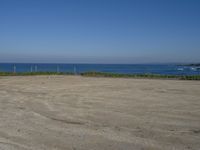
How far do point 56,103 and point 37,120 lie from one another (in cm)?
311

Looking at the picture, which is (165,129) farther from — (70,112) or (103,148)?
(70,112)

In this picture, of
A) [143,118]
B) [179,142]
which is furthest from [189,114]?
[179,142]

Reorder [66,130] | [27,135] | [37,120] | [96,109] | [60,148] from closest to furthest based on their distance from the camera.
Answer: [60,148], [27,135], [66,130], [37,120], [96,109]

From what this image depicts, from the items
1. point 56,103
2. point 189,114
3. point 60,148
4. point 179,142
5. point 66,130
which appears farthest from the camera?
point 56,103

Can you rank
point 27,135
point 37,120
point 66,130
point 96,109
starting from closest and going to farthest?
1. point 27,135
2. point 66,130
3. point 37,120
4. point 96,109

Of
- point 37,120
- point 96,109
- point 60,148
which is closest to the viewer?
point 60,148

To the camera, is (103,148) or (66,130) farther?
(66,130)

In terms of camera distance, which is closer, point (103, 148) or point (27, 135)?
point (103, 148)

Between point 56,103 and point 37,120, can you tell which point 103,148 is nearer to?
point 37,120

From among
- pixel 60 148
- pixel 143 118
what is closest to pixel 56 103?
pixel 143 118

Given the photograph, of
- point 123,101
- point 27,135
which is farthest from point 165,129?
point 123,101

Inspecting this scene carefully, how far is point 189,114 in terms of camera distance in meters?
8.38

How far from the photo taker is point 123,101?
11.1m

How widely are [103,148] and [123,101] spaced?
6044mm
